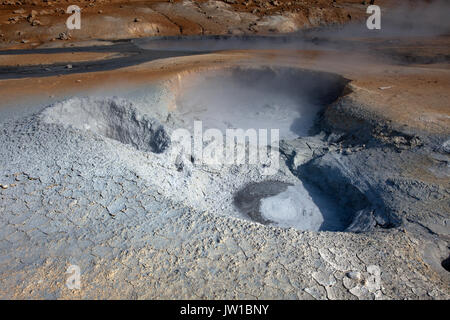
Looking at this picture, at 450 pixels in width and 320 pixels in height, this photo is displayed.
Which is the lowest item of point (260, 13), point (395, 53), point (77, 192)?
point (77, 192)

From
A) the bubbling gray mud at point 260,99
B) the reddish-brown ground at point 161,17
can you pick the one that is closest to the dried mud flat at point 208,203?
the bubbling gray mud at point 260,99

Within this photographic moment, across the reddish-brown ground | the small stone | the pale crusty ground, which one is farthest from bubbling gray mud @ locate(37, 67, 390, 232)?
the reddish-brown ground

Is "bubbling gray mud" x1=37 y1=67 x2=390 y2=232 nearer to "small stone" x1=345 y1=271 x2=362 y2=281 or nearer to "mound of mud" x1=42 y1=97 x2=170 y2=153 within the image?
"mound of mud" x1=42 y1=97 x2=170 y2=153

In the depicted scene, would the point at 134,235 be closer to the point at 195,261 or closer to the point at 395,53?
the point at 195,261

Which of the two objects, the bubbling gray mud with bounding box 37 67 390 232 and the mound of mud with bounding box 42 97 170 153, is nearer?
the bubbling gray mud with bounding box 37 67 390 232

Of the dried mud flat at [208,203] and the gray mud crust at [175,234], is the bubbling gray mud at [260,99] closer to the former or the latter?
the dried mud flat at [208,203]

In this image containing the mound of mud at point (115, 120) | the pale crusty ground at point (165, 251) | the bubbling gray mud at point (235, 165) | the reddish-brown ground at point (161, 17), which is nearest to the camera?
the pale crusty ground at point (165, 251)

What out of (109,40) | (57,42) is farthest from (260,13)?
(57,42)
